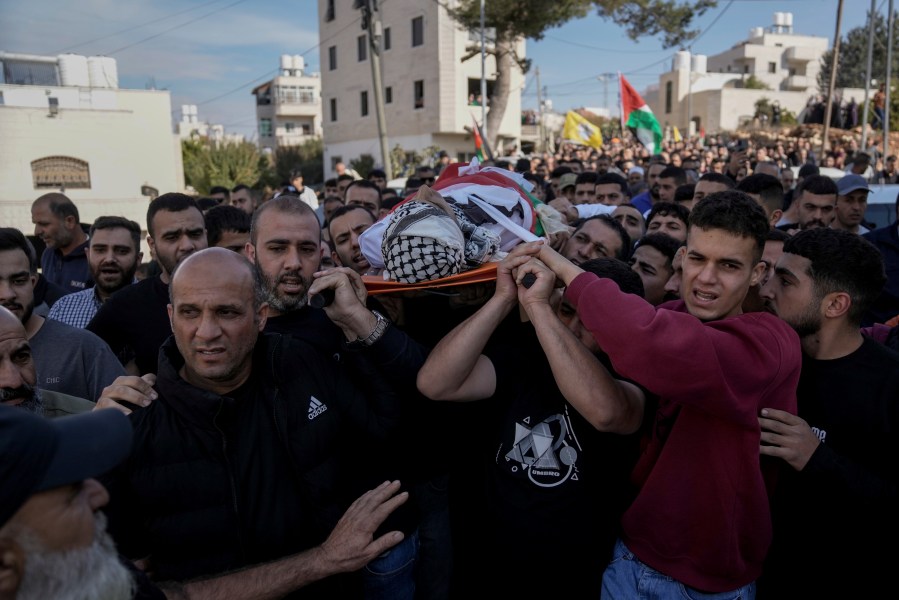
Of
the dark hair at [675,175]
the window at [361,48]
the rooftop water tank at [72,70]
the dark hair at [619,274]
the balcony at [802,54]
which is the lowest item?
the dark hair at [619,274]

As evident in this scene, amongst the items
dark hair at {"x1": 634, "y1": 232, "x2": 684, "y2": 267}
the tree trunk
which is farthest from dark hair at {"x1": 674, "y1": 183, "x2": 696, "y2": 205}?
the tree trunk

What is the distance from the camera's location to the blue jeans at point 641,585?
2117 mm

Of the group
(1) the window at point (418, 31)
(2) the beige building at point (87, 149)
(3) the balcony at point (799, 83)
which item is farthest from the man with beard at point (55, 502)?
(3) the balcony at point (799, 83)

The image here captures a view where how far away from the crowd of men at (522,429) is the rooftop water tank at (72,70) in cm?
3453

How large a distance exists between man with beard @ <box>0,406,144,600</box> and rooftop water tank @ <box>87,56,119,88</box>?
35.7m

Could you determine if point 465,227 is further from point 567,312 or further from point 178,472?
point 178,472

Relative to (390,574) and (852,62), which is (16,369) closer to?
(390,574)

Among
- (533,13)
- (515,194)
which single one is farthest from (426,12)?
(515,194)

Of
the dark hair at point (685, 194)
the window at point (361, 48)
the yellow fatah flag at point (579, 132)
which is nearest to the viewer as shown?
the dark hair at point (685, 194)

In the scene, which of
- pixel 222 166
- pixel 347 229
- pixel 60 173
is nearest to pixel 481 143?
pixel 347 229

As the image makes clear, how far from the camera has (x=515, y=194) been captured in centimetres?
296

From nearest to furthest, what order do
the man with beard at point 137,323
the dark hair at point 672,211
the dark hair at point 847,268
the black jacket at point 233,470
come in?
the black jacket at point 233,470 < the dark hair at point 847,268 < the man with beard at point 137,323 < the dark hair at point 672,211

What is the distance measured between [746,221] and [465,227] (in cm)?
106

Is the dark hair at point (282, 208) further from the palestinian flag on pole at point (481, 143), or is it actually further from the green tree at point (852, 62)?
the green tree at point (852, 62)
